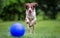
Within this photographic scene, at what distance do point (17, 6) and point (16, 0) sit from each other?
13.4 inches

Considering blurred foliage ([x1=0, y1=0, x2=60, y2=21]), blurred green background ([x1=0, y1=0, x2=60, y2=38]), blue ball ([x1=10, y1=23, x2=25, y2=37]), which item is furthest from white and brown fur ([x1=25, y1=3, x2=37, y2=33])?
blurred foliage ([x1=0, y1=0, x2=60, y2=21])

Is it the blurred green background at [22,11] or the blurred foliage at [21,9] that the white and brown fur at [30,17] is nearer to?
the blurred green background at [22,11]

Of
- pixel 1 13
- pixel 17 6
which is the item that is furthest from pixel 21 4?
pixel 1 13

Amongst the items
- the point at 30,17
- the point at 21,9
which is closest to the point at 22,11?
the point at 21,9

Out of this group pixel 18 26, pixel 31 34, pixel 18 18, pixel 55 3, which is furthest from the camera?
pixel 55 3

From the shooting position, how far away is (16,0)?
52.4 ft

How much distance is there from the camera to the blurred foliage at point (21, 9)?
15.7 meters

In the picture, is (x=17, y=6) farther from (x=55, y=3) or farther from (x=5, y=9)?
(x=55, y=3)

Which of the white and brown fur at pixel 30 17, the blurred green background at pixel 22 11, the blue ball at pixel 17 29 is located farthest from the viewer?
the blurred green background at pixel 22 11

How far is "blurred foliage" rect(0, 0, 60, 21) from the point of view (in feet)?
51.6

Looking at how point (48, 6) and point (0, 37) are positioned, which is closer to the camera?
point (0, 37)

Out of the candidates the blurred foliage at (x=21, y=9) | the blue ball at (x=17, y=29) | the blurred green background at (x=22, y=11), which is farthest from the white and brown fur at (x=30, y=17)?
the blurred foliage at (x=21, y=9)

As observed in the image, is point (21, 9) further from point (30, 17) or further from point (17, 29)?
point (17, 29)

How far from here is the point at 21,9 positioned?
16.0 metres
